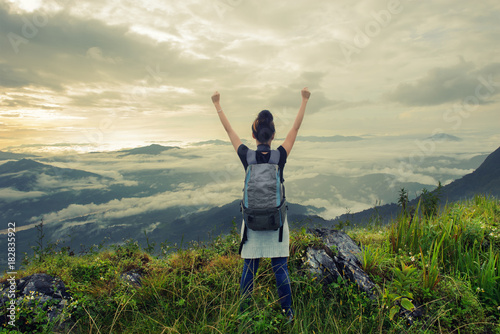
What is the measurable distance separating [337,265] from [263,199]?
2.11 meters

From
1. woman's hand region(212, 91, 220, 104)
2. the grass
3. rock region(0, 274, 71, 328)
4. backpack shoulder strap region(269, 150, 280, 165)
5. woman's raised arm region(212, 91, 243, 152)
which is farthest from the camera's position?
woman's hand region(212, 91, 220, 104)

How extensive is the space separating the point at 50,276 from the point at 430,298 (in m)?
6.10

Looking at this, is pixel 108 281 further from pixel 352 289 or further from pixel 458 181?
pixel 458 181

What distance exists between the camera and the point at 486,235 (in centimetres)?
554

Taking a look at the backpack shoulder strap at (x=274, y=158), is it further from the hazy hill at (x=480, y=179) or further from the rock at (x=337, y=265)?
the hazy hill at (x=480, y=179)

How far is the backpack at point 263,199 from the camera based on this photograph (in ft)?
11.1

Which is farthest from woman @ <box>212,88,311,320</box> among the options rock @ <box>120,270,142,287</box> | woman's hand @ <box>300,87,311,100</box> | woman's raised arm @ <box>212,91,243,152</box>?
rock @ <box>120,270,142,287</box>

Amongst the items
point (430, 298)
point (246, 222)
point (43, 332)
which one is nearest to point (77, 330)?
point (43, 332)

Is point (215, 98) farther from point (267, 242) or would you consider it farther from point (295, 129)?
point (267, 242)

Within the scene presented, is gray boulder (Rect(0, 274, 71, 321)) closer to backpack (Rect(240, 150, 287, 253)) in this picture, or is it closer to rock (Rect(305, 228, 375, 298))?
backpack (Rect(240, 150, 287, 253))

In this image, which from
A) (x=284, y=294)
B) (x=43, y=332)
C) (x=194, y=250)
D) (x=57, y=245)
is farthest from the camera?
(x=57, y=245)

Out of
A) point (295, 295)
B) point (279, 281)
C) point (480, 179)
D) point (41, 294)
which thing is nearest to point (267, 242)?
point (279, 281)

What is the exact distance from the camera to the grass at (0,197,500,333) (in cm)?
332

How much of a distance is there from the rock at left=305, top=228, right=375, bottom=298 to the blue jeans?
2.83 feet
